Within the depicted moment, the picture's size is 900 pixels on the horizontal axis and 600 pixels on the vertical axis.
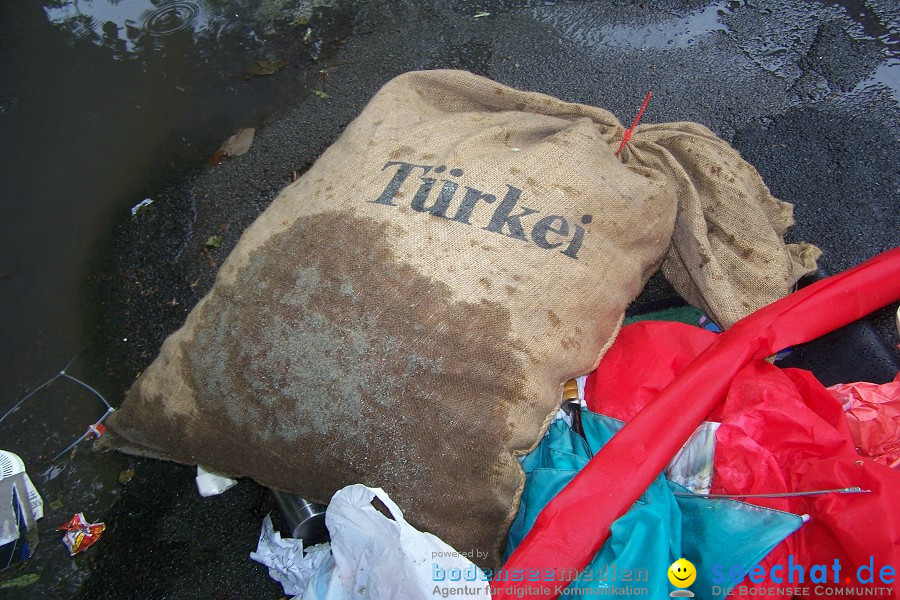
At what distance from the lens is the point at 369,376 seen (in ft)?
3.63

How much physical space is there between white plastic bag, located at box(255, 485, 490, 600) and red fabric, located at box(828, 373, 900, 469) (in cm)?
84

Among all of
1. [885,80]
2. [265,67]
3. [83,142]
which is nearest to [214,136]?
[265,67]

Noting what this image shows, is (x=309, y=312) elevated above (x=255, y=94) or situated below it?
above

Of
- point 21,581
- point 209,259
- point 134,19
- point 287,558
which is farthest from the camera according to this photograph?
point 134,19

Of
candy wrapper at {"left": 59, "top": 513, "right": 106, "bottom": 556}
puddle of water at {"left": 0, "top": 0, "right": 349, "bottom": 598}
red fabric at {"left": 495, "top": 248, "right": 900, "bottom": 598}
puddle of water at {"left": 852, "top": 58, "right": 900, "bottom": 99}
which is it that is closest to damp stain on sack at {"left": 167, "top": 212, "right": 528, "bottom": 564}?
red fabric at {"left": 495, "top": 248, "right": 900, "bottom": 598}

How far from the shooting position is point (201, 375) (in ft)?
4.03

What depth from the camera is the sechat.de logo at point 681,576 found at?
3.36ft

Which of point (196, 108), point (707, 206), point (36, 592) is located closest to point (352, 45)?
point (196, 108)

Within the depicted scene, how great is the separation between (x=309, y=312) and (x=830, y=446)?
1007mm

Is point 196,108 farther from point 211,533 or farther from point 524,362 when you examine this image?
point 524,362

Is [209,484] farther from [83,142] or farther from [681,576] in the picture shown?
[83,142]

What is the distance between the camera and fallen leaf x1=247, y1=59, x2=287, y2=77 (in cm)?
242

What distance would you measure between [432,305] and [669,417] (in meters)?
0.50

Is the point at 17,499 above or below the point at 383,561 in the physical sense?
below
